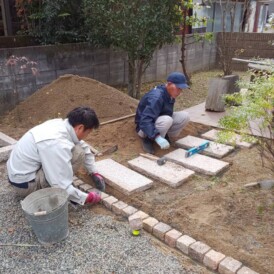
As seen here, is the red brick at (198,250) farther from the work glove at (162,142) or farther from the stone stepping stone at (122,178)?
the work glove at (162,142)

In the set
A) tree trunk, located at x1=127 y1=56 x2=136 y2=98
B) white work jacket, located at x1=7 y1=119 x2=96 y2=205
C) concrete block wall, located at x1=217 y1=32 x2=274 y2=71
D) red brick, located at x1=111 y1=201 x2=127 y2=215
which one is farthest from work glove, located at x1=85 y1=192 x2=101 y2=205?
concrete block wall, located at x1=217 y1=32 x2=274 y2=71

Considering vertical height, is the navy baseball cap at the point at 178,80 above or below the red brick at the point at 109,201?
above

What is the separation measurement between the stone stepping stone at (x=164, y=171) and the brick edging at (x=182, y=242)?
0.70m

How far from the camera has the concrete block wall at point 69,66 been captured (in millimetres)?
6059

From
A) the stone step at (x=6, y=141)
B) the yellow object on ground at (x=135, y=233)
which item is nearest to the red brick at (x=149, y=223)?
the yellow object on ground at (x=135, y=233)

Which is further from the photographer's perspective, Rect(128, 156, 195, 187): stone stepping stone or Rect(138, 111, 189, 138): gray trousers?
Rect(138, 111, 189, 138): gray trousers

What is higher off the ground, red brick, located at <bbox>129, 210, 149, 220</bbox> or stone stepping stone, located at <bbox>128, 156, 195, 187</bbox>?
stone stepping stone, located at <bbox>128, 156, 195, 187</bbox>

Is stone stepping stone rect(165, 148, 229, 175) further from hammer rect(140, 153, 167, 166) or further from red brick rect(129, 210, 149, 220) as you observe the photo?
red brick rect(129, 210, 149, 220)

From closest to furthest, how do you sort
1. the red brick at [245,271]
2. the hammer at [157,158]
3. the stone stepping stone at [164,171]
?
the red brick at [245,271], the stone stepping stone at [164,171], the hammer at [157,158]

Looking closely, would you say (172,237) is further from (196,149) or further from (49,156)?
(196,149)

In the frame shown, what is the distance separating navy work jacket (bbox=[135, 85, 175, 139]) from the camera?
4348 mm

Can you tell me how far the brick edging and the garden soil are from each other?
0.39 feet

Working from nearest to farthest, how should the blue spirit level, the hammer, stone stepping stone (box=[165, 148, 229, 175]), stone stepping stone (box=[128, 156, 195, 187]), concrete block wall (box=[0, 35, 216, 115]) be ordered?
stone stepping stone (box=[128, 156, 195, 187]) < stone stepping stone (box=[165, 148, 229, 175]) < the hammer < the blue spirit level < concrete block wall (box=[0, 35, 216, 115])

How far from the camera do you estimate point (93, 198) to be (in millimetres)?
3160
